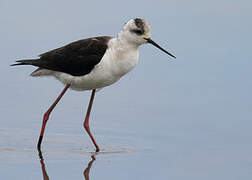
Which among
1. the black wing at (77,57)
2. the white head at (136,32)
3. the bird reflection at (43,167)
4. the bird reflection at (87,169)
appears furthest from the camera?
the black wing at (77,57)

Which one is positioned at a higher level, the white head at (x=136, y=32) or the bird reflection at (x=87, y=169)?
the white head at (x=136, y=32)

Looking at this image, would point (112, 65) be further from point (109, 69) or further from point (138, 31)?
point (138, 31)

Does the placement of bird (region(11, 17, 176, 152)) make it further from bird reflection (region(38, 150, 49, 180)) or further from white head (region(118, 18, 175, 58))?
bird reflection (region(38, 150, 49, 180))

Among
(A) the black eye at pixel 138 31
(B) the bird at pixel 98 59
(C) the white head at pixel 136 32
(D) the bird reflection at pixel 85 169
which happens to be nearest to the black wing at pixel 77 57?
(B) the bird at pixel 98 59

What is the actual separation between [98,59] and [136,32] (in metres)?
0.63

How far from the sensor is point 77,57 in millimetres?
10375

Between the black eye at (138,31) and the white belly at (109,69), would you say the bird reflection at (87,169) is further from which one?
the black eye at (138,31)

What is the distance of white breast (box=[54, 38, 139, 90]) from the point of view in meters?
9.95

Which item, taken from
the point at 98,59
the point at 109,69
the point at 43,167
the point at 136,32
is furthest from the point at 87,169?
the point at 136,32

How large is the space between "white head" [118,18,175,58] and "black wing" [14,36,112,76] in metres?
0.34

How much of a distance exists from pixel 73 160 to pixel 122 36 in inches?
71.7

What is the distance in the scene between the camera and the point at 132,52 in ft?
32.9

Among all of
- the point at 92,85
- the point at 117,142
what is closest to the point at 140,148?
the point at 117,142

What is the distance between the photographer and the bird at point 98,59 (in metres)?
9.95
